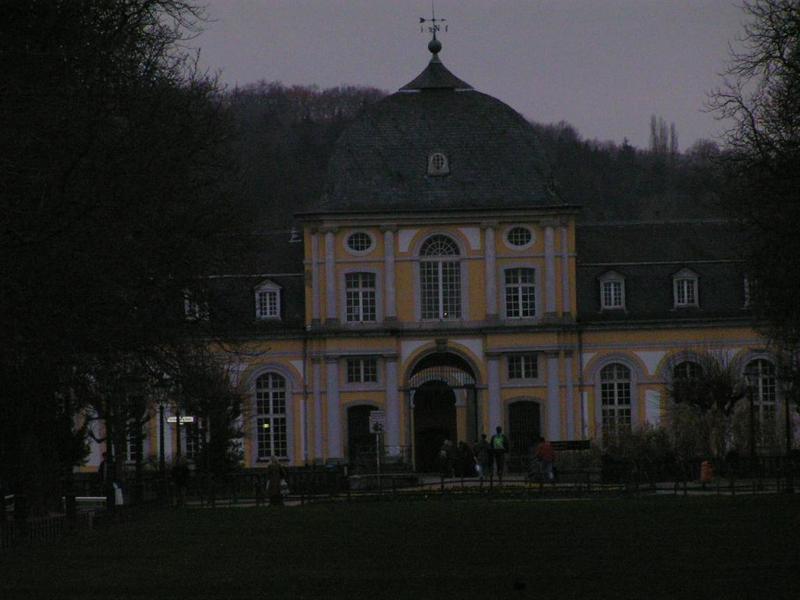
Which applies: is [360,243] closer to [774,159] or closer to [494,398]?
[494,398]

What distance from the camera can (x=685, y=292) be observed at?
86.1m

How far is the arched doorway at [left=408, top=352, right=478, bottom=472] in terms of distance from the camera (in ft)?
276

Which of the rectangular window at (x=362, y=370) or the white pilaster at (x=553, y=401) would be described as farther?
the rectangular window at (x=362, y=370)

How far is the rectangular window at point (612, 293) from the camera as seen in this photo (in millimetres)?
85688

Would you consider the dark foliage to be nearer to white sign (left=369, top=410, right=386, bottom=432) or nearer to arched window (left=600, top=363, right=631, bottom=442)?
white sign (left=369, top=410, right=386, bottom=432)

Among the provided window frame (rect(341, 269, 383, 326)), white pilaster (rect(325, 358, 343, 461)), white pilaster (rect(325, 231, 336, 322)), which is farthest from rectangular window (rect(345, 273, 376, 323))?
white pilaster (rect(325, 358, 343, 461))

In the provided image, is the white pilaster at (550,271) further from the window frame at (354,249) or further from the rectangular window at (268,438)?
the rectangular window at (268,438)

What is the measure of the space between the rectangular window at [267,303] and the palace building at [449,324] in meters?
0.40

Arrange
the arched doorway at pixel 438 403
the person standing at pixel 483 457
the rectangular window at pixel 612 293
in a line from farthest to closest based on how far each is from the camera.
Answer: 1. the rectangular window at pixel 612 293
2. the arched doorway at pixel 438 403
3. the person standing at pixel 483 457

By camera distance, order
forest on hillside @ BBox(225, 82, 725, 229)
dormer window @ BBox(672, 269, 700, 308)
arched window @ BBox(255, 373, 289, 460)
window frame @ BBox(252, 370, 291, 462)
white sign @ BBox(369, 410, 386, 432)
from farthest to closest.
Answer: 1. forest on hillside @ BBox(225, 82, 725, 229)
2. dormer window @ BBox(672, 269, 700, 308)
3. arched window @ BBox(255, 373, 289, 460)
4. window frame @ BBox(252, 370, 291, 462)
5. white sign @ BBox(369, 410, 386, 432)

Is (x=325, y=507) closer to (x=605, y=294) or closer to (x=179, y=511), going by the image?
(x=179, y=511)

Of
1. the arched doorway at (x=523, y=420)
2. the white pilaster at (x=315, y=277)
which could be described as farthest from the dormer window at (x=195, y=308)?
the arched doorway at (x=523, y=420)

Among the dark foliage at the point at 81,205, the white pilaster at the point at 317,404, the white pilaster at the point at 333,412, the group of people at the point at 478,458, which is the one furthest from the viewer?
the white pilaster at the point at 317,404

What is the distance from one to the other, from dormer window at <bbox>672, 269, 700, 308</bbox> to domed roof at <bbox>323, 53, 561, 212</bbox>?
607cm
